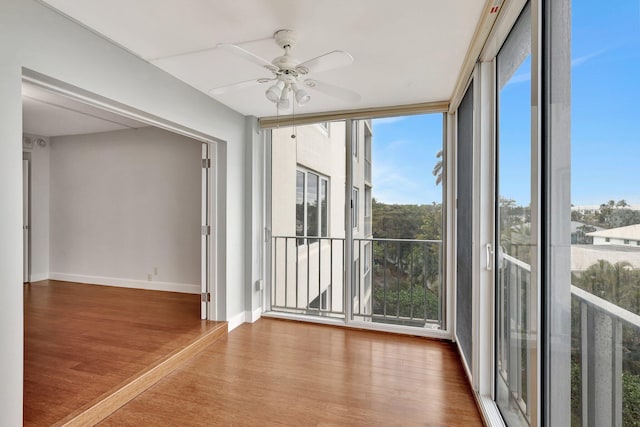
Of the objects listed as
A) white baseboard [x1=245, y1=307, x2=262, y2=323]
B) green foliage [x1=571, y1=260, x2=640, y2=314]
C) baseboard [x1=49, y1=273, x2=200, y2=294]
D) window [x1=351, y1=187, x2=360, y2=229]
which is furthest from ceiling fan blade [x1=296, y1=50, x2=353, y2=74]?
baseboard [x1=49, y1=273, x2=200, y2=294]

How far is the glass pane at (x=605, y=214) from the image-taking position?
0.78 meters

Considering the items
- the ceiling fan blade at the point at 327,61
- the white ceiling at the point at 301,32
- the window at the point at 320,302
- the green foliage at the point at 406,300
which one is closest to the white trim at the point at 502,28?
the white ceiling at the point at 301,32

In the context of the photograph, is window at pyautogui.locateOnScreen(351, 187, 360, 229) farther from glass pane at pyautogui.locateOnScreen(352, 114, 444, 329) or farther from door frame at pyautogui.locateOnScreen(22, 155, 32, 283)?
door frame at pyautogui.locateOnScreen(22, 155, 32, 283)

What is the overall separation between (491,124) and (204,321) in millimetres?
3208

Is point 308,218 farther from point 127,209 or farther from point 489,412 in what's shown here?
point 127,209

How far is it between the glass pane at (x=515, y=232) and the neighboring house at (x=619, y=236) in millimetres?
367

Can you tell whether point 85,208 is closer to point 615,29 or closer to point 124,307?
point 124,307

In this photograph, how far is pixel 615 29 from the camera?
2.80 feet

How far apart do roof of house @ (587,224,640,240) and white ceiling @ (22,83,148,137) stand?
4017mm

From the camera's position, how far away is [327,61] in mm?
1596

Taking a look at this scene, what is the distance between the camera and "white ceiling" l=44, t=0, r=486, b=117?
5.50 feet

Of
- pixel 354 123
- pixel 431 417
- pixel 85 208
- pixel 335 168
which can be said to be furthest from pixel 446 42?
pixel 85 208

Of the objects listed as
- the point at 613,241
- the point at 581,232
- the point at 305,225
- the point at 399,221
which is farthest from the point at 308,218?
the point at 613,241

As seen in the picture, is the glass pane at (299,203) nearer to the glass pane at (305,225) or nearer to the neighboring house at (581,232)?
the glass pane at (305,225)
